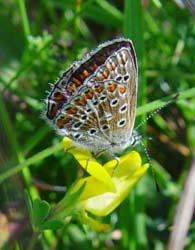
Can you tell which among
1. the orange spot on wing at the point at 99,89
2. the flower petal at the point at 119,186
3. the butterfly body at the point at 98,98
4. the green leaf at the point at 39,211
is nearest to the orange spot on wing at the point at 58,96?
the butterfly body at the point at 98,98

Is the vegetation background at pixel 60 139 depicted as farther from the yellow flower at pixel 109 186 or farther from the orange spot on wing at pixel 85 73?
the orange spot on wing at pixel 85 73

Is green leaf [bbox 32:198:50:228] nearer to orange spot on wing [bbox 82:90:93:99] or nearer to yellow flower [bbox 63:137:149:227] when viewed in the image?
yellow flower [bbox 63:137:149:227]

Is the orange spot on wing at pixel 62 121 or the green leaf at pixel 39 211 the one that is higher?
the orange spot on wing at pixel 62 121

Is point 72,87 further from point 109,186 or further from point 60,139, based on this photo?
point 60,139

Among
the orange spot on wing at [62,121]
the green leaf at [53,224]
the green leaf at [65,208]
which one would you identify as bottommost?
the green leaf at [53,224]

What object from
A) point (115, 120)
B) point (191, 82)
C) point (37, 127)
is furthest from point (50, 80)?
point (115, 120)

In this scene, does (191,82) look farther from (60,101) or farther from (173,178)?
(60,101)

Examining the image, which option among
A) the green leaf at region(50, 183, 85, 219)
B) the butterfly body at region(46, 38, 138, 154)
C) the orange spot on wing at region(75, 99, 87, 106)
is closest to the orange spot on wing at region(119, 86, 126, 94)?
the butterfly body at region(46, 38, 138, 154)
